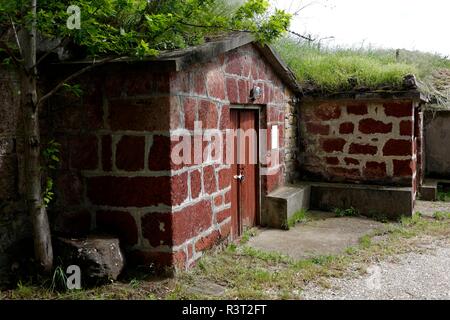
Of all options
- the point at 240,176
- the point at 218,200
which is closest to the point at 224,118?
the point at 218,200

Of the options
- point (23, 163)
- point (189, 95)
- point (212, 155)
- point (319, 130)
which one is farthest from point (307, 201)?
point (23, 163)

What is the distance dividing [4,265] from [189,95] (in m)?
2.28

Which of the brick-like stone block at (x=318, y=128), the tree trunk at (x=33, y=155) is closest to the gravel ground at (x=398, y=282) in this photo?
the tree trunk at (x=33, y=155)

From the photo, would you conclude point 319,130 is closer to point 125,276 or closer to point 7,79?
point 125,276

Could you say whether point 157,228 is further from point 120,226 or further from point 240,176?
point 240,176

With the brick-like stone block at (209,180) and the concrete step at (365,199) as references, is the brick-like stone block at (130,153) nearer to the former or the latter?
the brick-like stone block at (209,180)

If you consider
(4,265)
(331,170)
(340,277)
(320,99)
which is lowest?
(340,277)

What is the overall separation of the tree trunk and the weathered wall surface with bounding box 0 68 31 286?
0.22 m

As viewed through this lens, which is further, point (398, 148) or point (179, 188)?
point (398, 148)

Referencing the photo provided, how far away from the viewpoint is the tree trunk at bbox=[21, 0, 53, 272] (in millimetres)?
3617

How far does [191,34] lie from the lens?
15.7ft

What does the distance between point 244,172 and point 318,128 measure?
2.24m

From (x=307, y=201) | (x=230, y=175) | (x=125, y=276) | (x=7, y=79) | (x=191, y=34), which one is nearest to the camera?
(x=7, y=79)

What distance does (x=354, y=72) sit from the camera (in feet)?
25.5
